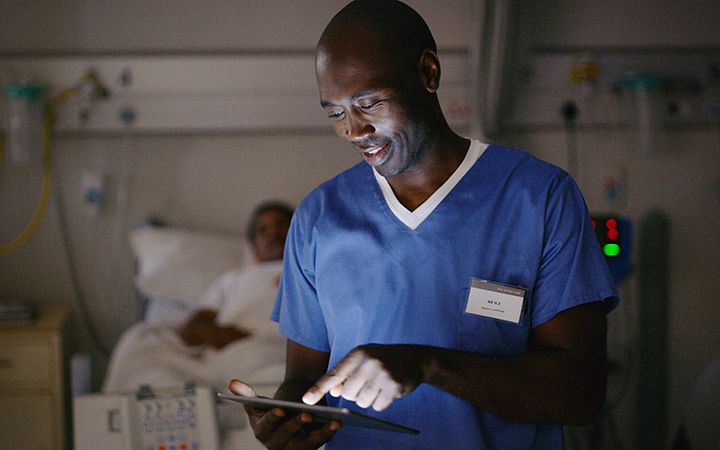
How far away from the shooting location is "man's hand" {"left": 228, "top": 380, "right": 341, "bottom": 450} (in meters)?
1.16

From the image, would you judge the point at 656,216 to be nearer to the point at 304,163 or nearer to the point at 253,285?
the point at 304,163

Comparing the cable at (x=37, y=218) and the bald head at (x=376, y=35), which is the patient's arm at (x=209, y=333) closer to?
the cable at (x=37, y=218)

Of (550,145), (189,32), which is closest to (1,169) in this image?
(189,32)

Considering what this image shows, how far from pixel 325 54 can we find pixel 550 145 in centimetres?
261

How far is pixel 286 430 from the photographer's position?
1.17 m

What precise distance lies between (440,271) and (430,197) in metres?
0.13

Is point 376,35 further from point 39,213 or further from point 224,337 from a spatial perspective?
point 39,213

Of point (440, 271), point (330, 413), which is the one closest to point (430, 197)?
point (440, 271)

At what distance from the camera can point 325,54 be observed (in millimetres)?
1169

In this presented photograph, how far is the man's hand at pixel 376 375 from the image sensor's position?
3.34 ft

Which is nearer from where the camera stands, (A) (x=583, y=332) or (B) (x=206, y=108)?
(A) (x=583, y=332)

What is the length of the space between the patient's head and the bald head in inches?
84.9

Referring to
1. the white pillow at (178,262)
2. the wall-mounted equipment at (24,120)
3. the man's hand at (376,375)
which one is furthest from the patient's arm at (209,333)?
the man's hand at (376,375)

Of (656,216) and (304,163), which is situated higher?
(304,163)
